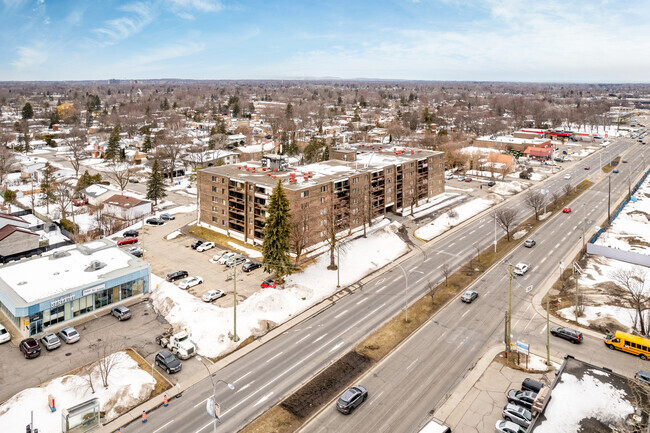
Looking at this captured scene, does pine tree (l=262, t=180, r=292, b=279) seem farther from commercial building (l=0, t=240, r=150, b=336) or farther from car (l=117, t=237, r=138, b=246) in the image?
car (l=117, t=237, r=138, b=246)

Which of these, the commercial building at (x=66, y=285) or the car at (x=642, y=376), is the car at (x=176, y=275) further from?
the car at (x=642, y=376)

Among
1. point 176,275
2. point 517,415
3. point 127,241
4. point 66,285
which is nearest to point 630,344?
point 517,415

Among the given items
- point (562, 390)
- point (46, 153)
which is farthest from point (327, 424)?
point (46, 153)

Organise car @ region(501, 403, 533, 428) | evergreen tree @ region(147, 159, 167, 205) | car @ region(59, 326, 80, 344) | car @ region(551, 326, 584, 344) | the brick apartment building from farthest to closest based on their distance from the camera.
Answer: evergreen tree @ region(147, 159, 167, 205) < the brick apartment building < car @ region(551, 326, 584, 344) < car @ region(59, 326, 80, 344) < car @ region(501, 403, 533, 428)

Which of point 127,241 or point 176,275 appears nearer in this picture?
point 176,275

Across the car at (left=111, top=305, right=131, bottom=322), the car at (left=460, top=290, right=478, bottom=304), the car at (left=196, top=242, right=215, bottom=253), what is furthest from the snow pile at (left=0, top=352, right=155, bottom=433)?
the car at (left=460, top=290, right=478, bottom=304)

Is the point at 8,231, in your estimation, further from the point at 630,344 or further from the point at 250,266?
the point at 630,344
